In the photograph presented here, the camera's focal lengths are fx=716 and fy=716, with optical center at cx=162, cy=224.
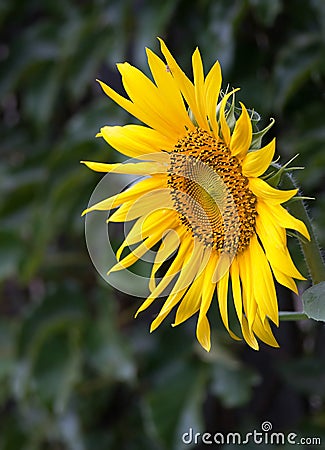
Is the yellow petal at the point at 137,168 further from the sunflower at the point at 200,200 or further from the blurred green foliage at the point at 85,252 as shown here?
the blurred green foliage at the point at 85,252

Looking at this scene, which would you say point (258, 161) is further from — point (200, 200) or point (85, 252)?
point (85, 252)

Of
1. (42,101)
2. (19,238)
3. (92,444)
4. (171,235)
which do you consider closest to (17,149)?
(42,101)

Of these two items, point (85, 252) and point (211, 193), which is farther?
point (85, 252)

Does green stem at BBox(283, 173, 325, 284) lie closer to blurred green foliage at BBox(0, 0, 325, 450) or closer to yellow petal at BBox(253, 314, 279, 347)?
yellow petal at BBox(253, 314, 279, 347)

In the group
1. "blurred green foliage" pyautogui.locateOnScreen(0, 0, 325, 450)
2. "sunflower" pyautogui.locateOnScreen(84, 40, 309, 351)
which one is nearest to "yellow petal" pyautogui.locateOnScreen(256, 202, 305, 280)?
"sunflower" pyautogui.locateOnScreen(84, 40, 309, 351)

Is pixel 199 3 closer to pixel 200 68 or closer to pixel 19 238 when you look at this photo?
pixel 19 238

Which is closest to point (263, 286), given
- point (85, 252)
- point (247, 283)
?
point (247, 283)

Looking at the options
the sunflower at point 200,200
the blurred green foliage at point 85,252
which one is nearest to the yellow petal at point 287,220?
the sunflower at point 200,200
